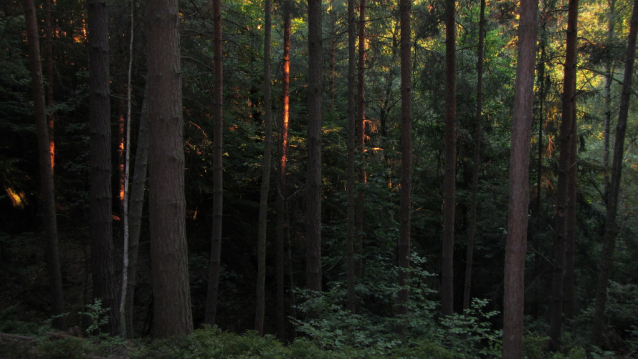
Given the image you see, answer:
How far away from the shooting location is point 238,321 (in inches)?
562

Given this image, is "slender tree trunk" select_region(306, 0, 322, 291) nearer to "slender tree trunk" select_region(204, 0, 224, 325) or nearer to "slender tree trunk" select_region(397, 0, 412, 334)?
"slender tree trunk" select_region(397, 0, 412, 334)

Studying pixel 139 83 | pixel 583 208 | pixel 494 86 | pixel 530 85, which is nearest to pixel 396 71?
pixel 494 86

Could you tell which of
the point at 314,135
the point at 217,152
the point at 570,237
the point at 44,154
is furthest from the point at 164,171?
the point at 570,237

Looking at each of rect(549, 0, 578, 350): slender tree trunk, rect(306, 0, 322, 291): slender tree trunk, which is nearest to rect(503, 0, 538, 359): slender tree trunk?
rect(306, 0, 322, 291): slender tree trunk

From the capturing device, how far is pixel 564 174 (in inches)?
381

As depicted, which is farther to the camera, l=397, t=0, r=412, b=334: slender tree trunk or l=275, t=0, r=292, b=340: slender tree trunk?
l=275, t=0, r=292, b=340: slender tree trunk

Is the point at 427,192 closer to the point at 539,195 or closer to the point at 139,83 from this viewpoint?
the point at 539,195

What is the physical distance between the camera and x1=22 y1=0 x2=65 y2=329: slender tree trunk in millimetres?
8414

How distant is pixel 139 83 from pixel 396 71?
10.4 m

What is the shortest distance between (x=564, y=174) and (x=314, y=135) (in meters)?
6.20

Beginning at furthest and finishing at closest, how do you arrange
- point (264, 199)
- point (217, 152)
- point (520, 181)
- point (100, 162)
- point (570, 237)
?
point (570, 237), point (264, 199), point (217, 152), point (100, 162), point (520, 181)

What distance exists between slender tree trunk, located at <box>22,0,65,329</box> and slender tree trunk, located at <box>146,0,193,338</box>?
463 cm

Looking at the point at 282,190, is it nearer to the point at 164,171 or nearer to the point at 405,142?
the point at 405,142

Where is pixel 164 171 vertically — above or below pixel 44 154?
below
